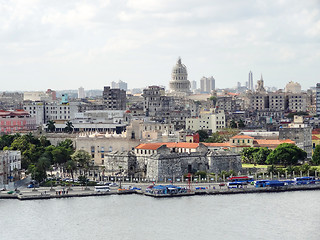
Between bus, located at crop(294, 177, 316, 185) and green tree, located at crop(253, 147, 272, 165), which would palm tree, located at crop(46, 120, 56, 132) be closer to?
green tree, located at crop(253, 147, 272, 165)

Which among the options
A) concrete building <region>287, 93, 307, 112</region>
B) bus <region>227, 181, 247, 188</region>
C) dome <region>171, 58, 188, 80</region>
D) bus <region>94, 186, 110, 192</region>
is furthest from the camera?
dome <region>171, 58, 188, 80</region>

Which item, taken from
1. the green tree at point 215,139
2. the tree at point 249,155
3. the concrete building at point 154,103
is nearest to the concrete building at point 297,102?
the concrete building at point 154,103

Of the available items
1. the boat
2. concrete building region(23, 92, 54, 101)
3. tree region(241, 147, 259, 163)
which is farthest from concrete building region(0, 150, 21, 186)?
concrete building region(23, 92, 54, 101)

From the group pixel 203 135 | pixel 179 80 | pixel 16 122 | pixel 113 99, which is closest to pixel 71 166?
pixel 203 135

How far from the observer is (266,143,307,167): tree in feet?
275

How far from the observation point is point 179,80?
7347 inches

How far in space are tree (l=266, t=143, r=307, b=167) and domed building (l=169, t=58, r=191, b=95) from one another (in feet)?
331

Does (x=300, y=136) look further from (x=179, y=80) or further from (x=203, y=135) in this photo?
(x=179, y=80)

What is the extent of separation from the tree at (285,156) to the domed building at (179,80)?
10101cm

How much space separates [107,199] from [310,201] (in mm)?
15549

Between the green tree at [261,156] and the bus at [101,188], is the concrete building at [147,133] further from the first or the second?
the bus at [101,188]

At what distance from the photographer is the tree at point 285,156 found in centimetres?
8369

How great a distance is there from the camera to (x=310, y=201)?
68.1m

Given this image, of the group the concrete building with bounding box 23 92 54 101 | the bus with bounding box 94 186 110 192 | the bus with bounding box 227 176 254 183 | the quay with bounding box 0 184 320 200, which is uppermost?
the concrete building with bounding box 23 92 54 101
